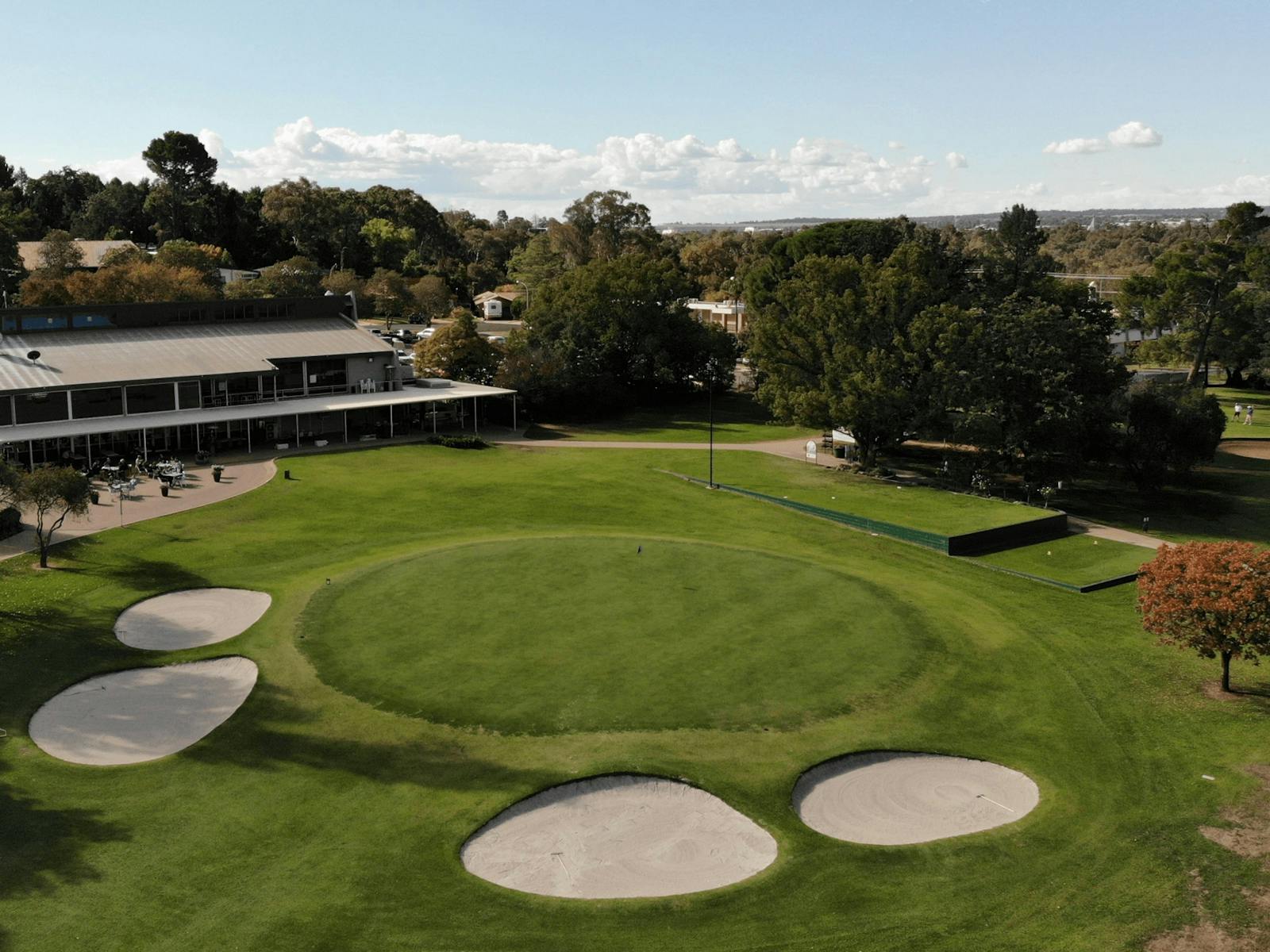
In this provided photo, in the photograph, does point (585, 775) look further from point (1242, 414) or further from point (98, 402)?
point (1242, 414)

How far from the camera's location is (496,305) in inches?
5935

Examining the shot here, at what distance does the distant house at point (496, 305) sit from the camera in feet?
495

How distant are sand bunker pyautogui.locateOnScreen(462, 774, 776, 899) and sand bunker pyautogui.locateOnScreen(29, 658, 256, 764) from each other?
11.2 meters

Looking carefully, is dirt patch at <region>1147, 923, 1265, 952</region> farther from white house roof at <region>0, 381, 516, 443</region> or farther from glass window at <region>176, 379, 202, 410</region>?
glass window at <region>176, 379, 202, 410</region>

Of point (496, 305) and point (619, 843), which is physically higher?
point (496, 305)

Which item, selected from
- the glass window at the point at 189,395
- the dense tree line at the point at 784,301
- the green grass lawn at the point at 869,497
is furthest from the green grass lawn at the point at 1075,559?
the glass window at the point at 189,395

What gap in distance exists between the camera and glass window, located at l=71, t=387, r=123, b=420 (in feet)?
214

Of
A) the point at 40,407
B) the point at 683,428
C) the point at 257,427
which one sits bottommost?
the point at 683,428

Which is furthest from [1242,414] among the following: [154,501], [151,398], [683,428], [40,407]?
[40,407]

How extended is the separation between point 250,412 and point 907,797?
178 feet

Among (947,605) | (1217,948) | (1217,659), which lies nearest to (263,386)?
(947,605)

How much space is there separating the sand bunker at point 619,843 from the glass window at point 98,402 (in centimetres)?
5154

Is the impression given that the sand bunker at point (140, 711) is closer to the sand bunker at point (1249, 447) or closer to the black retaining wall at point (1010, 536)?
the black retaining wall at point (1010, 536)

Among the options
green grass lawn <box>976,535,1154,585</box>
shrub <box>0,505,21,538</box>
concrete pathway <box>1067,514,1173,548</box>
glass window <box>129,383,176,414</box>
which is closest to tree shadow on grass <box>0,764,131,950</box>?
shrub <box>0,505,21,538</box>
